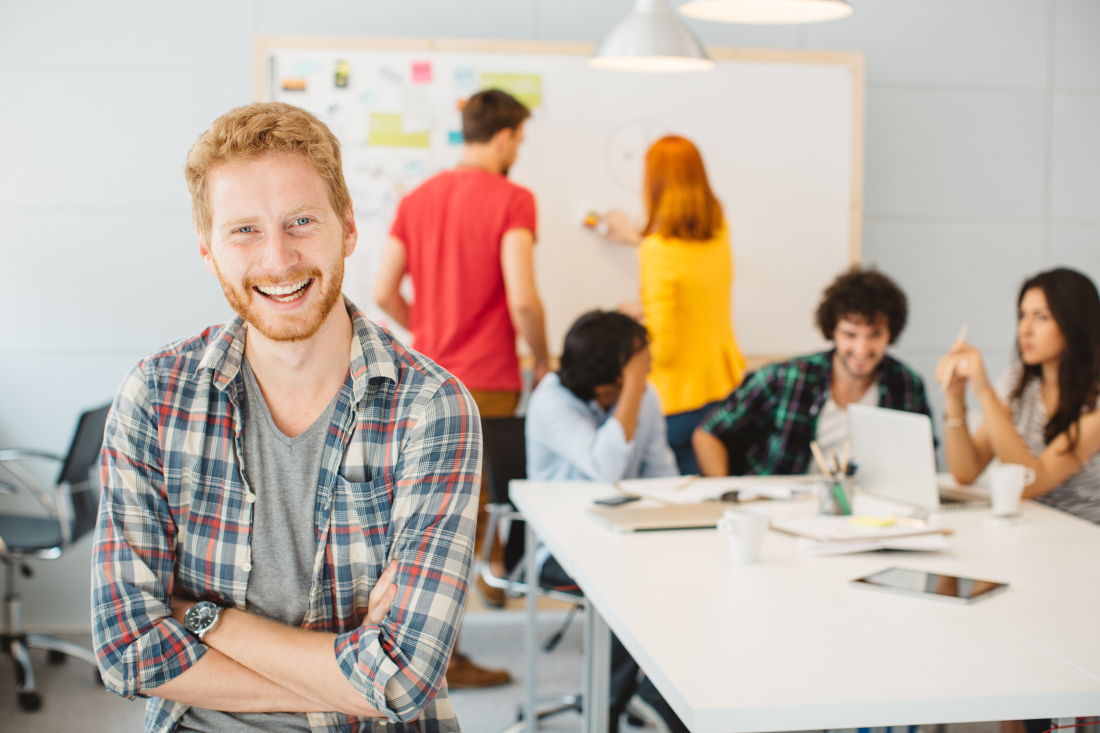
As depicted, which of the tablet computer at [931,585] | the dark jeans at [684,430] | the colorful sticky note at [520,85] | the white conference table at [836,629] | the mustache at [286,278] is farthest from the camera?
the colorful sticky note at [520,85]

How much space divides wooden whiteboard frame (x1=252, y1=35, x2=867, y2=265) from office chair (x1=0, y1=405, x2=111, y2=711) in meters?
1.42

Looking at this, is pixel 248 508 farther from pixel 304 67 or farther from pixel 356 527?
pixel 304 67

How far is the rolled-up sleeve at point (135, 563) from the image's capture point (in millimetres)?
1259

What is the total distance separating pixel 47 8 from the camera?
3.65 meters

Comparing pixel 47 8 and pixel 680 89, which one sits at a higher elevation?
pixel 47 8

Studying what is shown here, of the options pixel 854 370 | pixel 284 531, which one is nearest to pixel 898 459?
pixel 854 370

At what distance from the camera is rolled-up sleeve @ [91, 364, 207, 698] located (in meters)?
1.26

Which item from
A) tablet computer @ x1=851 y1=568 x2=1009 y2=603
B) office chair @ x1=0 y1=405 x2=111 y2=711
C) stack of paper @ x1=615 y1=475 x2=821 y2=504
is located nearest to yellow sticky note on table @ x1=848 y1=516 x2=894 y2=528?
tablet computer @ x1=851 y1=568 x2=1009 y2=603

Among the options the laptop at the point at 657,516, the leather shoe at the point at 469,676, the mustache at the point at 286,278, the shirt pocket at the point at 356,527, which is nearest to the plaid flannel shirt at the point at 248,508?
the shirt pocket at the point at 356,527

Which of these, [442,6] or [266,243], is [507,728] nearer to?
[266,243]

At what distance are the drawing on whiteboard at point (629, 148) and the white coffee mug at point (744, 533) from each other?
7.36ft

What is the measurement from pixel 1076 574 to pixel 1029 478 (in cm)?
64

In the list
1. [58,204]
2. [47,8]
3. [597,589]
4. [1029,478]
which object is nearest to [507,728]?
[597,589]

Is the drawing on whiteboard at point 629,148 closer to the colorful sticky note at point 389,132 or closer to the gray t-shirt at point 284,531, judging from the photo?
the colorful sticky note at point 389,132
